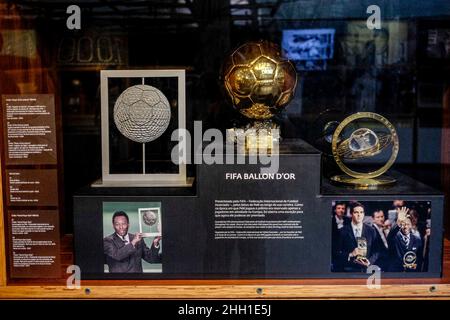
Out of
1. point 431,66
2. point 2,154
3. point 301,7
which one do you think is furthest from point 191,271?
point 431,66

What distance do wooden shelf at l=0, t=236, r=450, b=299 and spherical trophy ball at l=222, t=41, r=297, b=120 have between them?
591 mm

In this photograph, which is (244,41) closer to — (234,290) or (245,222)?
(245,222)

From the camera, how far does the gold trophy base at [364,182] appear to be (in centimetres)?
182

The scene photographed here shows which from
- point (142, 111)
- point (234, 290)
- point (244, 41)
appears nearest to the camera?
point (234, 290)

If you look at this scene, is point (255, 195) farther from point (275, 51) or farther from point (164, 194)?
point (275, 51)

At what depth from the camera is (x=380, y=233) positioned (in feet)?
5.66

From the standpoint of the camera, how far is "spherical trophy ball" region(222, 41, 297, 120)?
1820mm

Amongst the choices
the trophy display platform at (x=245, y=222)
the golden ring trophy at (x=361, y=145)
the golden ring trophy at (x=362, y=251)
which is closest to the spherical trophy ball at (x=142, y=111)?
the trophy display platform at (x=245, y=222)

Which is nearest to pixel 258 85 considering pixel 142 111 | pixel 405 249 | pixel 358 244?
pixel 142 111

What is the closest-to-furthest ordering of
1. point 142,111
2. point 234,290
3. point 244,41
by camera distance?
point 234,290 → point 142,111 → point 244,41

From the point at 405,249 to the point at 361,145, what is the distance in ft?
1.25

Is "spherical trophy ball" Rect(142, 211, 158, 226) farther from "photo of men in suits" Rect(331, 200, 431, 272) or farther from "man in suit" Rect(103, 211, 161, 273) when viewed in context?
"photo of men in suits" Rect(331, 200, 431, 272)
